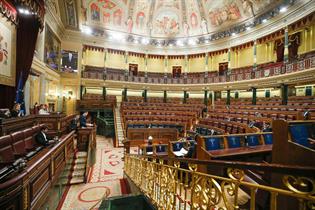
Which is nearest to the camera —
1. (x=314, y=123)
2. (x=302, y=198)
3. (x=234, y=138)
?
(x=302, y=198)

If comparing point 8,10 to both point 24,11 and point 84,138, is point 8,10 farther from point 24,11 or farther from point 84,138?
point 84,138

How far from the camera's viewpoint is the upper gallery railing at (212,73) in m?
11.3

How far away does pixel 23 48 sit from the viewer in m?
6.48

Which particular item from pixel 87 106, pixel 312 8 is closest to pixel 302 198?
pixel 312 8

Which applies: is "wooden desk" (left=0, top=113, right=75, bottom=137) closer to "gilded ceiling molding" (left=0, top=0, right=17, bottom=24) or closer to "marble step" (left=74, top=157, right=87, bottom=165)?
"marble step" (left=74, top=157, right=87, bottom=165)

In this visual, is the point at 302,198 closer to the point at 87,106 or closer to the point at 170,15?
the point at 87,106

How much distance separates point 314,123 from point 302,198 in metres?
2.92

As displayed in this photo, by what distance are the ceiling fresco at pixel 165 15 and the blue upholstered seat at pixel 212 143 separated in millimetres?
14532

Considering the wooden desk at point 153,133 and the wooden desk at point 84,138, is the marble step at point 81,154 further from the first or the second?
the wooden desk at point 153,133

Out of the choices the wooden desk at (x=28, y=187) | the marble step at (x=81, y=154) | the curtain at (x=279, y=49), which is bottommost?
the marble step at (x=81, y=154)

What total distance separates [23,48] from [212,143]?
Result: 24.3 ft

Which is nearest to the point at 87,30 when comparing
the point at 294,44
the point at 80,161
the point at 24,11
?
the point at 24,11

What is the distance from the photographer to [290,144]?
2.37 m

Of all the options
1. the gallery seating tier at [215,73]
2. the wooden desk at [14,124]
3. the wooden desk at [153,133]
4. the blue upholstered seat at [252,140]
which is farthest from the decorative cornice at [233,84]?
the wooden desk at [14,124]
